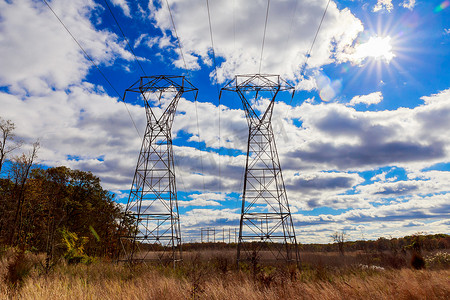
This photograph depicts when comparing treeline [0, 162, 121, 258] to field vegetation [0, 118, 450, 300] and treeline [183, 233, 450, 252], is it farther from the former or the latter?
treeline [183, 233, 450, 252]

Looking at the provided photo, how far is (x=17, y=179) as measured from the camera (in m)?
32.4

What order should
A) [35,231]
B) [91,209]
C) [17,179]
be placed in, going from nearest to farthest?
[17,179] < [35,231] < [91,209]

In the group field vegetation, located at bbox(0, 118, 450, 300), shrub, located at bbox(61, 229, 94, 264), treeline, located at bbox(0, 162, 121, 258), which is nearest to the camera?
field vegetation, located at bbox(0, 118, 450, 300)

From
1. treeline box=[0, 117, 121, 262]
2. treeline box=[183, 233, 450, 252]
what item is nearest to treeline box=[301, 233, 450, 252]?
treeline box=[183, 233, 450, 252]

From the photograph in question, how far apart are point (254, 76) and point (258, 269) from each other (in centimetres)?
1576

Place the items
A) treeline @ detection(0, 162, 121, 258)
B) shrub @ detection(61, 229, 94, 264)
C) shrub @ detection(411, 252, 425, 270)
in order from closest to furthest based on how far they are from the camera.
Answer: shrub @ detection(61, 229, 94, 264)
shrub @ detection(411, 252, 425, 270)
treeline @ detection(0, 162, 121, 258)

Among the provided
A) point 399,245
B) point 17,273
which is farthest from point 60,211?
point 399,245

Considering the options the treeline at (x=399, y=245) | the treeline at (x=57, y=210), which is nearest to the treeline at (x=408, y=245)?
the treeline at (x=399, y=245)

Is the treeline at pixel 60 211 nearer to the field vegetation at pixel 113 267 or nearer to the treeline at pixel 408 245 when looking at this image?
the field vegetation at pixel 113 267

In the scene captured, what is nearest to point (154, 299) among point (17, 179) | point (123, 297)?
point (123, 297)

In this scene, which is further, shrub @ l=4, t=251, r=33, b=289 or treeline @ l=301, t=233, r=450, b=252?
treeline @ l=301, t=233, r=450, b=252

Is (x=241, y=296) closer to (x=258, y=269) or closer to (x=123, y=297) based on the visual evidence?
(x=123, y=297)

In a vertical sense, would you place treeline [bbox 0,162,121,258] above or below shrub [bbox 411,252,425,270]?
above

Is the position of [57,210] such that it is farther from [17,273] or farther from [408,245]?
[408,245]
